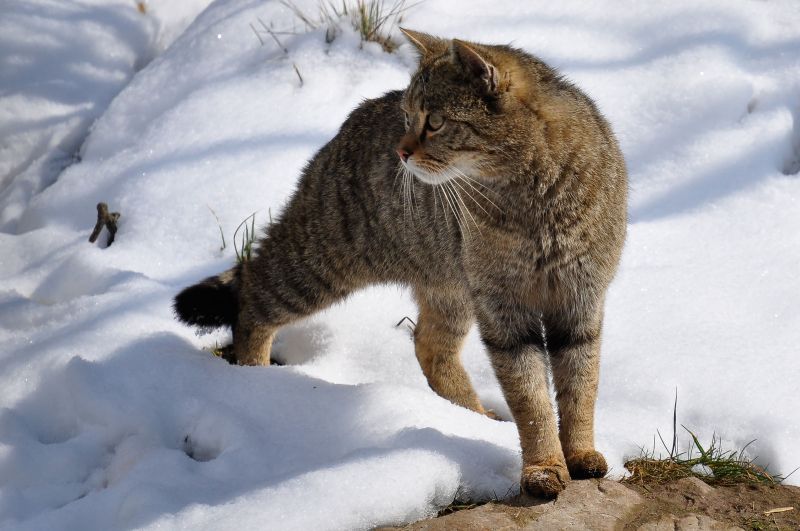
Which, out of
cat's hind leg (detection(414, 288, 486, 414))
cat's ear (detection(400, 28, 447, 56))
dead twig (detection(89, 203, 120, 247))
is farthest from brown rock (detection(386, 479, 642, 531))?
dead twig (detection(89, 203, 120, 247))

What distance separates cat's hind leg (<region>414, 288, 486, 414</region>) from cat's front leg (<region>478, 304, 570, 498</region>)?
77 centimetres

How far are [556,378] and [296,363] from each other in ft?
4.56

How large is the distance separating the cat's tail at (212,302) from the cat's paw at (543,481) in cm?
162

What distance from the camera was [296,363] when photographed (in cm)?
401

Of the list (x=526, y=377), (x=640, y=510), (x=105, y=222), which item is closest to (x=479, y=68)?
(x=526, y=377)

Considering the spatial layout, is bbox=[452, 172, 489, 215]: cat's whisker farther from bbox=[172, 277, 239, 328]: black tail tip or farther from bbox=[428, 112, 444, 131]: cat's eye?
bbox=[172, 277, 239, 328]: black tail tip

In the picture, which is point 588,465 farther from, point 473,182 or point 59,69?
point 59,69

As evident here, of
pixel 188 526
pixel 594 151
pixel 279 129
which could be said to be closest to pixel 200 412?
pixel 188 526

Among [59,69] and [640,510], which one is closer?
[640,510]

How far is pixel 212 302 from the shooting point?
3.82 metres

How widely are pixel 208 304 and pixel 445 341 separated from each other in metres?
0.99

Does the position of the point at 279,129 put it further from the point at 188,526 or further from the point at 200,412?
the point at 188,526

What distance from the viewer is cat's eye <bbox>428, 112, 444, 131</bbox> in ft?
9.30

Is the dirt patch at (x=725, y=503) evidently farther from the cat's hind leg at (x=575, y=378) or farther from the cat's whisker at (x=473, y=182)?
the cat's whisker at (x=473, y=182)
